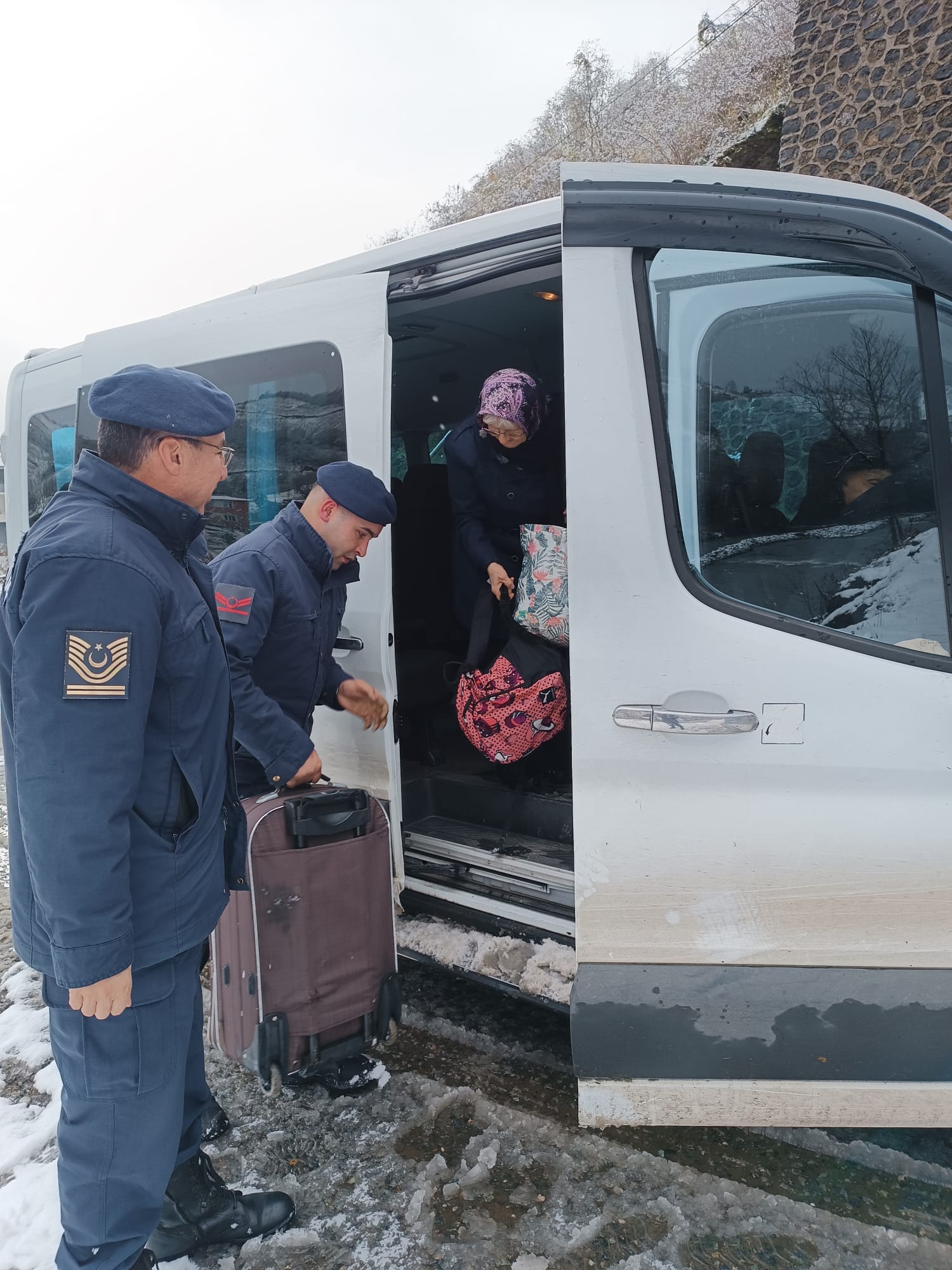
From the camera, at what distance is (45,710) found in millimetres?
1368

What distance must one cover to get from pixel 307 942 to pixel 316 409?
5.06 ft

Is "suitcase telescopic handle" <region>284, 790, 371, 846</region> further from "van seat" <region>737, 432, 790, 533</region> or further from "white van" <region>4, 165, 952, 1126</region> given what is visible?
"van seat" <region>737, 432, 790, 533</region>

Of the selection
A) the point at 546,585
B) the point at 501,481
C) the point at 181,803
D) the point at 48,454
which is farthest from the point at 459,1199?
the point at 48,454

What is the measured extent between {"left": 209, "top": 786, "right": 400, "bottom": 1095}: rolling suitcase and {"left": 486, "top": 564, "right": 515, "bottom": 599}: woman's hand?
1010 mm

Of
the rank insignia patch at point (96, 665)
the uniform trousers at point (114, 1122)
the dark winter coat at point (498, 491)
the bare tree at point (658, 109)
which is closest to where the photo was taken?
the rank insignia patch at point (96, 665)

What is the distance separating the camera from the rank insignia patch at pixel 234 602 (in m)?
2.14

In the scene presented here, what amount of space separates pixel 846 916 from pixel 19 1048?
2580 millimetres

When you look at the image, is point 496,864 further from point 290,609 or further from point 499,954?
point 290,609

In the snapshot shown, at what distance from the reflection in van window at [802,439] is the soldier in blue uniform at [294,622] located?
888 millimetres

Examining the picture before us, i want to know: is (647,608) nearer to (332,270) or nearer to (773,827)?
(773,827)

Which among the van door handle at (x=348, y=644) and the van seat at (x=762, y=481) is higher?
the van seat at (x=762, y=481)

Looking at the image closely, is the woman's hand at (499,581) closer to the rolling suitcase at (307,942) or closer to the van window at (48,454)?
the rolling suitcase at (307,942)

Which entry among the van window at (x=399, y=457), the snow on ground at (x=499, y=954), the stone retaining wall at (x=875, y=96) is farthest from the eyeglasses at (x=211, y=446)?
the stone retaining wall at (x=875, y=96)

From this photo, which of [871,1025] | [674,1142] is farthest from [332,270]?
[674,1142]
